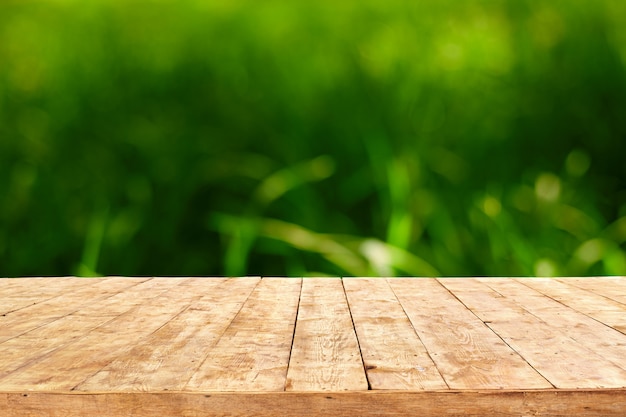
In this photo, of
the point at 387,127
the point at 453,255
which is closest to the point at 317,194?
the point at 387,127

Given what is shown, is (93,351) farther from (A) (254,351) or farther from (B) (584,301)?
(B) (584,301)

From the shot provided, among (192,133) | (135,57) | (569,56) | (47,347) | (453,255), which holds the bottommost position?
(47,347)

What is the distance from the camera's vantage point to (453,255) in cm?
222

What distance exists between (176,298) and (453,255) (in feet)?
2.99

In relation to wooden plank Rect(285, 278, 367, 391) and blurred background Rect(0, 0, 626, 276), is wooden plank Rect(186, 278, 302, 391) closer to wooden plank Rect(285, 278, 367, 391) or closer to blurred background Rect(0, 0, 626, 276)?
wooden plank Rect(285, 278, 367, 391)

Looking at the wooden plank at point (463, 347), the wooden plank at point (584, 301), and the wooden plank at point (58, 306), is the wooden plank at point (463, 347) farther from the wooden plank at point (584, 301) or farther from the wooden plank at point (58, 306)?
the wooden plank at point (58, 306)

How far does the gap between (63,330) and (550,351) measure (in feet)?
2.66

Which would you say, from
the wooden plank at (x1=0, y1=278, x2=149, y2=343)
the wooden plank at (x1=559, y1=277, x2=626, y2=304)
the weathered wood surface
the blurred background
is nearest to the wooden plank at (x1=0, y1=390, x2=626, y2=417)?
the weathered wood surface

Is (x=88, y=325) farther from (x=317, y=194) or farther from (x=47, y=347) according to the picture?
(x=317, y=194)

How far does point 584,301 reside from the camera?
161 centimetres

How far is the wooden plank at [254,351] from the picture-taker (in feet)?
3.05

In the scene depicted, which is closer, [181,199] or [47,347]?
[47,347]

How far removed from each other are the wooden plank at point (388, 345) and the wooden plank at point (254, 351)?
0.40 ft

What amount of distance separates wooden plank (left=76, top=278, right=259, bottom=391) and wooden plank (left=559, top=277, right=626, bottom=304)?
2.72 ft
